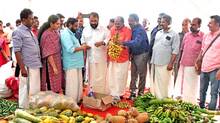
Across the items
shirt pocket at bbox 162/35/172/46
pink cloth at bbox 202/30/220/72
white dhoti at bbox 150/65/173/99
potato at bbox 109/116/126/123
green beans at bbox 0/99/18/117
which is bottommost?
green beans at bbox 0/99/18/117

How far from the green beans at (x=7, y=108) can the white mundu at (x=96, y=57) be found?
140cm

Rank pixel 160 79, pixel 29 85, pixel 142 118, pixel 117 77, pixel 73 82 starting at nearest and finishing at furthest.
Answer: pixel 142 118
pixel 29 85
pixel 73 82
pixel 160 79
pixel 117 77

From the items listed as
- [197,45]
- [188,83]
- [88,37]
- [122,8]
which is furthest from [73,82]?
[122,8]

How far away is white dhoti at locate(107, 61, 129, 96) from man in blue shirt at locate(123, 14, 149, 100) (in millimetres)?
209

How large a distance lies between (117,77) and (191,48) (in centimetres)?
134

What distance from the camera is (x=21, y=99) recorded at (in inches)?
195

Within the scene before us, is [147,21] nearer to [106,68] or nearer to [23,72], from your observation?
[106,68]

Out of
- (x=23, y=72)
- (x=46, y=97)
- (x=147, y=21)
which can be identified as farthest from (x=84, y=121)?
(x=147, y=21)

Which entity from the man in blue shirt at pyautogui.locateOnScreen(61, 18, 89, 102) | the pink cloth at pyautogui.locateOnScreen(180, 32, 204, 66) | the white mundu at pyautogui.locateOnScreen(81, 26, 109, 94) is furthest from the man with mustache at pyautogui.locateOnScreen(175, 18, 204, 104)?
the man in blue shirt at pyautogui.locateOnScreen(61, 18, 89, 102)

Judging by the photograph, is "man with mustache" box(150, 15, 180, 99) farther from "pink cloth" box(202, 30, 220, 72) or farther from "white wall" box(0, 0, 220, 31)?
"white wall" box(0, 0, 220, 31)

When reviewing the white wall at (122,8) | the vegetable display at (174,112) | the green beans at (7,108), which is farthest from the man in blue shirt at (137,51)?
the white wall at (122,8)

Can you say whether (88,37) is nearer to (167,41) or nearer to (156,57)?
(156,57)

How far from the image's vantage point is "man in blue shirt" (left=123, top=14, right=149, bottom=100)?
5.60 m

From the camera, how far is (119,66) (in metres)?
5.72
